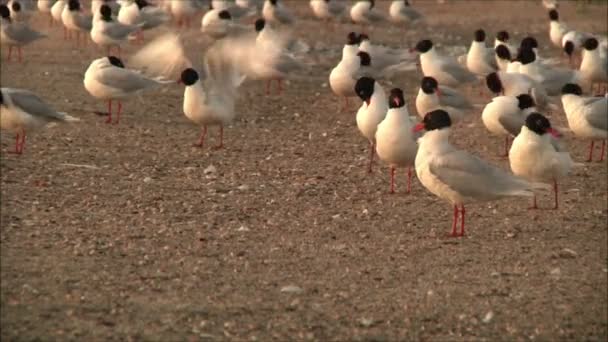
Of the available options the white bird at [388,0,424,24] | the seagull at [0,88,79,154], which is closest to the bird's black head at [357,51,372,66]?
the seagull at [0,88,79,154]

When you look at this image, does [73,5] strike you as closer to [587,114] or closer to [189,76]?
[189,76]

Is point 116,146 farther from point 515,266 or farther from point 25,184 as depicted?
point 515,266

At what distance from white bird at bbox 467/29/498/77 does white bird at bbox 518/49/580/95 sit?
1.61 meters

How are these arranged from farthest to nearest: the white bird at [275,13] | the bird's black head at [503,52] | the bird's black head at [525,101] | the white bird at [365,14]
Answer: the white bird at [365,14] → the white bird at [275,13] → the bird's black head at [503,52] → the bird's black head at [525,101]

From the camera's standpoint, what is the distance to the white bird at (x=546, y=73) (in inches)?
597

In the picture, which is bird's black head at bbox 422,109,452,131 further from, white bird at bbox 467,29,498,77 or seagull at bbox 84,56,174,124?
white bird at bbox 467,29,498,77

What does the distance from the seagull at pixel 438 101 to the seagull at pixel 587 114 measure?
3.81 ft

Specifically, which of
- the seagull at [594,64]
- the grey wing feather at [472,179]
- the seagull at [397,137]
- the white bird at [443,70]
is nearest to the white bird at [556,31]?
the seagull at [594,64]

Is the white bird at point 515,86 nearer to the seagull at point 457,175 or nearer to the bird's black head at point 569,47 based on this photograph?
the seagull at point 457,175

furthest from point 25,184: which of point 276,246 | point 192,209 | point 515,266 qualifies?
point 515,266

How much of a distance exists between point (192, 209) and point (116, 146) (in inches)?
118

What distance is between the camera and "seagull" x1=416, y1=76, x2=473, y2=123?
42.9ft

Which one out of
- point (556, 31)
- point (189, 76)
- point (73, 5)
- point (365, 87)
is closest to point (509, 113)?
point (365, 87)

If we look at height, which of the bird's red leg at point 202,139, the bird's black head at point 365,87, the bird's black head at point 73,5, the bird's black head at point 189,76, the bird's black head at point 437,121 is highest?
the bird's black head at point 437,121
